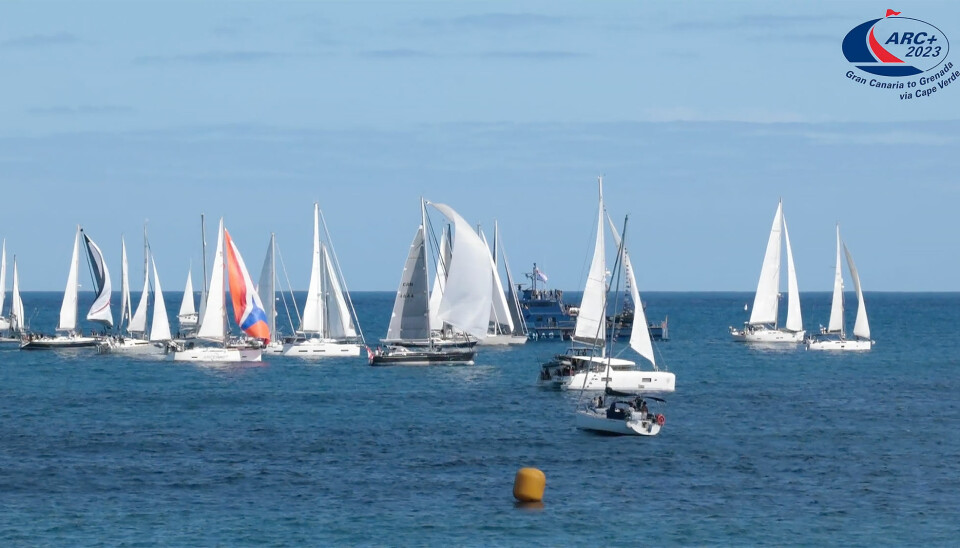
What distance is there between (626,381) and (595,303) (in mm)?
6431

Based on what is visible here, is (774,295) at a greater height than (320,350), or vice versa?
(774,295)

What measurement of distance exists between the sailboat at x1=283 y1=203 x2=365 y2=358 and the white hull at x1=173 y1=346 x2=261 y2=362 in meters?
4.82

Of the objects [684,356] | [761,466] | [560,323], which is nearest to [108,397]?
[761,466]

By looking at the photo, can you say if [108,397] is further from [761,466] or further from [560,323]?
[560,323]

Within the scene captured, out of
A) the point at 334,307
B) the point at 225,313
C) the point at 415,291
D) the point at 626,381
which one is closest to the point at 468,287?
the point at 415,291

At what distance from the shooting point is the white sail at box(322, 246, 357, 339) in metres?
98.8

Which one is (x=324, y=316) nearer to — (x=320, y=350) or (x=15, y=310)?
(x=320, y=350)

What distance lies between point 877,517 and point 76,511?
23.1 metres

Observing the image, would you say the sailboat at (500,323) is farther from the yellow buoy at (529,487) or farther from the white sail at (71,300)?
the yellow buoy at (529,487)

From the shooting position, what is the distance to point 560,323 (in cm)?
14212

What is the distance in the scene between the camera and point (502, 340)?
Result: 395 feet

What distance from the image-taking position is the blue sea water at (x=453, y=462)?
1486 inches

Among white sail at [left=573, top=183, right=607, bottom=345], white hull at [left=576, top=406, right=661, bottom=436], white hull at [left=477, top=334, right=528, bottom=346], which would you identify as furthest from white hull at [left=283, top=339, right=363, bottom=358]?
white hull at [left=576, top=406, right=661, bottom=436]

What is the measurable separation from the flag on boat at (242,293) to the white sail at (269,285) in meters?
3.67
